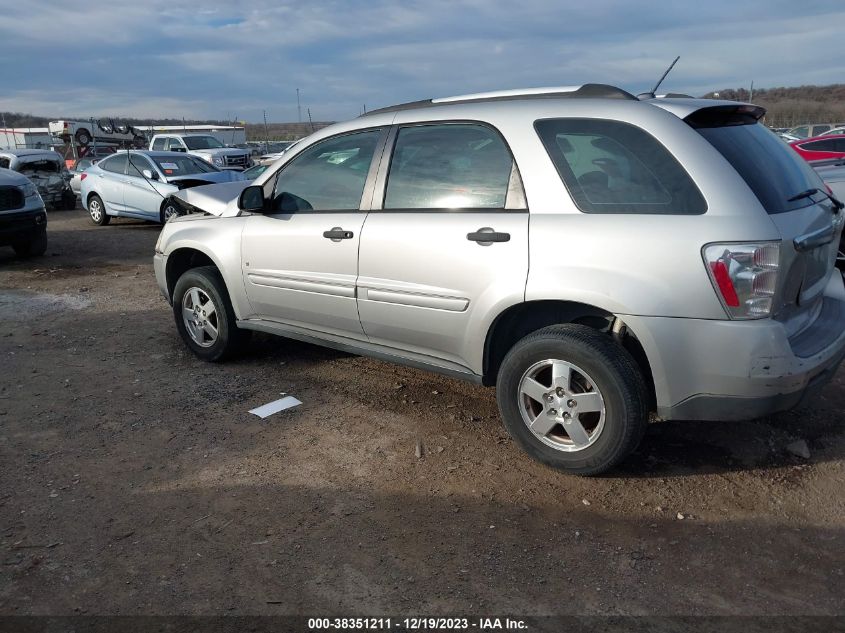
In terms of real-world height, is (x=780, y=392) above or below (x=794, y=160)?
below

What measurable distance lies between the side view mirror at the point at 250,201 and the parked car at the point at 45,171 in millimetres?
14400

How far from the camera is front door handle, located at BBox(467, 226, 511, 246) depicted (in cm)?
354

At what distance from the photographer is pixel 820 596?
2656 mm

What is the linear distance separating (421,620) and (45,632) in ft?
4.58

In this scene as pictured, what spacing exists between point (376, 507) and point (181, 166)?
12.5m

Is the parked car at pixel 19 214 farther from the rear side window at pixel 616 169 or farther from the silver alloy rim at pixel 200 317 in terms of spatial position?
the rear side window at pixel 616 169

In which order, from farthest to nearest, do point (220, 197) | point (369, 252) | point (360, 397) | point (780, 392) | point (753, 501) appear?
1. point (220, 197)
2. point (360, 397)
3. point (369, 252)
4. point (753, 501)
5. point (780, 392)

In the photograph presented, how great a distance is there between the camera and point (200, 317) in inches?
215

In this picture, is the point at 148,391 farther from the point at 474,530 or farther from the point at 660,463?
the point at 660,463

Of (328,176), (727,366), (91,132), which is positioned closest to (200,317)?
(328,176)

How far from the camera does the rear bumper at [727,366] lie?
3.02 m

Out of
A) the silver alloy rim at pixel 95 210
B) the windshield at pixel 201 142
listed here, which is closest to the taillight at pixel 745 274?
the silver alloy rim at pixel 95 210

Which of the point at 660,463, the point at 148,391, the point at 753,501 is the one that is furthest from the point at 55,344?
the point at 753,501

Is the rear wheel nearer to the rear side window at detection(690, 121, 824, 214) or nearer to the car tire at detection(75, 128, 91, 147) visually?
the rear side window at detection(690, 121, 824, 214)
